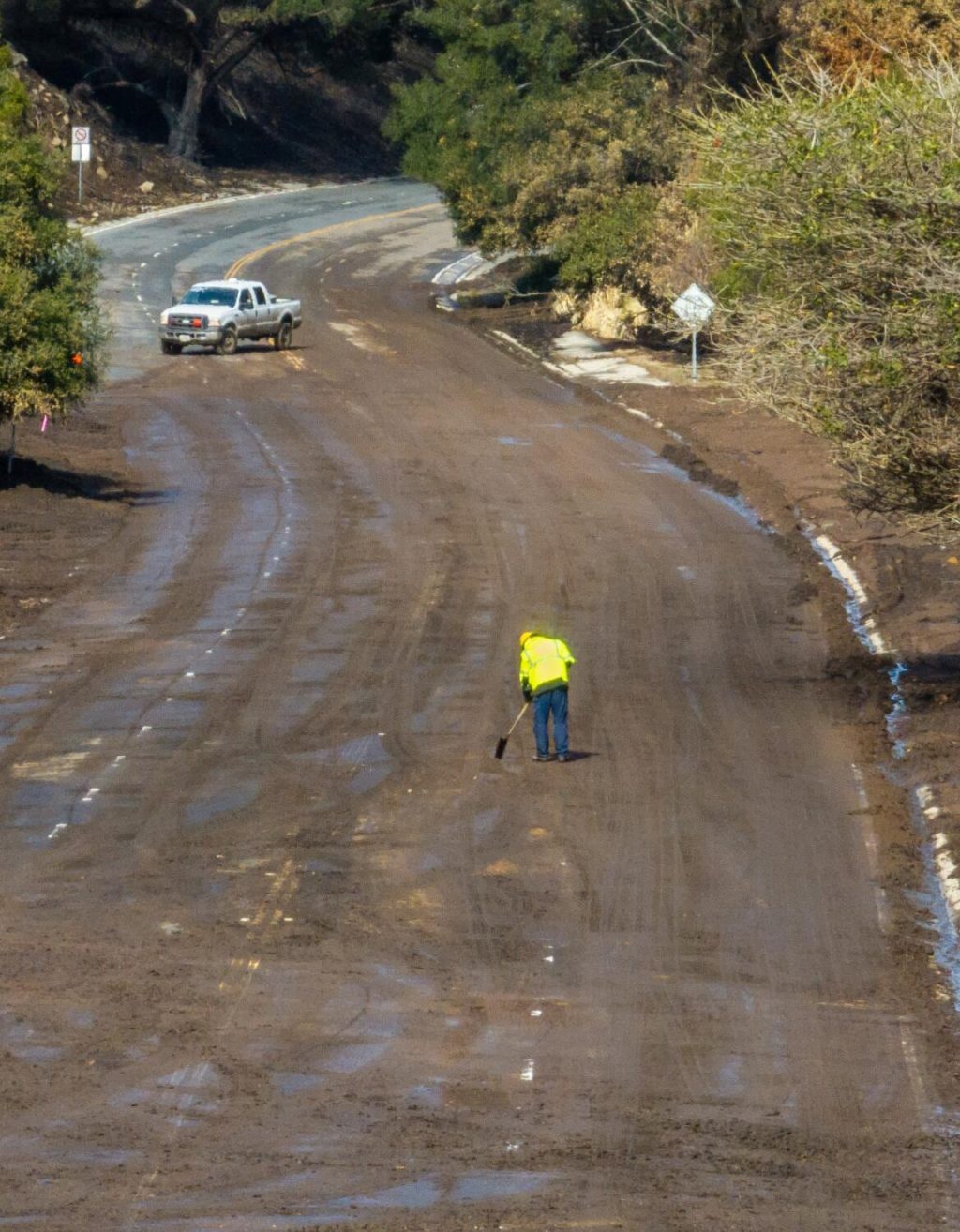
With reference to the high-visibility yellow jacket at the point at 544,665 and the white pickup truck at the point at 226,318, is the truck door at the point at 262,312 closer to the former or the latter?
the white pickup truck at the point at 226,318

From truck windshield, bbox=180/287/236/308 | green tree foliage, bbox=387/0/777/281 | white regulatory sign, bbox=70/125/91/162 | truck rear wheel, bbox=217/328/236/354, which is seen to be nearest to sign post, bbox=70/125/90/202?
white regulatory sign, bbox=70/125/91/162

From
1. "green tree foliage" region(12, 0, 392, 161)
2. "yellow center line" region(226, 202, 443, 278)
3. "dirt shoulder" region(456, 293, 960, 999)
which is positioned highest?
"green tree foliage" region(12, 0, 392, 161)

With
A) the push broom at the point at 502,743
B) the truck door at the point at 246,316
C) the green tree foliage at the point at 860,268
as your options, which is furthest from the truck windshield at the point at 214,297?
the push broom at the point at 502,743

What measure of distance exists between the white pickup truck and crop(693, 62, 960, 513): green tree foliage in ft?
99.0

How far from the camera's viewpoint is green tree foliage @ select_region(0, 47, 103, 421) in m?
27.1

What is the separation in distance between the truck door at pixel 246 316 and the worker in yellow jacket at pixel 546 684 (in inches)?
1234

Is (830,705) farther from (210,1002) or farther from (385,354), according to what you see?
(385,354)

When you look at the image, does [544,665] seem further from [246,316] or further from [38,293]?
[246,316]

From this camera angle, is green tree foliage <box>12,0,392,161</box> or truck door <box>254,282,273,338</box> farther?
green tree foliage <box>12,0,392,161</box>

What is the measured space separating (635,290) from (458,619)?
26.5 metres

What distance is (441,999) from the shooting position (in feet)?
36.8

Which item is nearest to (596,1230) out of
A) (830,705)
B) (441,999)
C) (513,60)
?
(441,999)

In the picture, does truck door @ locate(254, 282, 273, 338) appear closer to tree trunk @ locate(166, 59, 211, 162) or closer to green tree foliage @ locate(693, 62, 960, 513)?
tree trunk @ locate(166, 59, 211, 162)

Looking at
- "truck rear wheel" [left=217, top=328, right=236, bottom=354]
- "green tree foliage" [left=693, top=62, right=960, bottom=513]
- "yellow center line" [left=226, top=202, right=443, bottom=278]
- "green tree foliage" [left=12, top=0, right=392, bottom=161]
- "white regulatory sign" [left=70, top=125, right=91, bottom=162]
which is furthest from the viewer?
"green tree foliage" [left=12, top=0, right=392, bottom=161]
